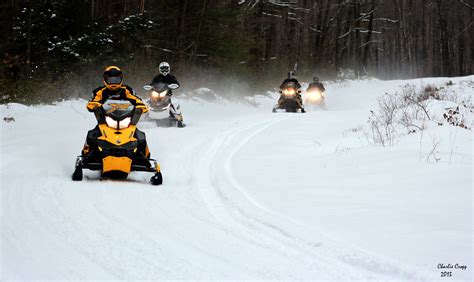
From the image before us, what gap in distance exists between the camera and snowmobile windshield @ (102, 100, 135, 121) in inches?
333

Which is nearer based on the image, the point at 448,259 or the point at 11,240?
the point at 448,259

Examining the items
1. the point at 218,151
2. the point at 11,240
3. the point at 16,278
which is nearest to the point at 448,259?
the point at 16,278

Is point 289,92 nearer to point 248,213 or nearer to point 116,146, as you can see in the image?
point 116,146

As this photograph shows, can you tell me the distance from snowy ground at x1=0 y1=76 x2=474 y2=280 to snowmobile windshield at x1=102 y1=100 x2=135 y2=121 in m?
1.02

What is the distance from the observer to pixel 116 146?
8.29 meters

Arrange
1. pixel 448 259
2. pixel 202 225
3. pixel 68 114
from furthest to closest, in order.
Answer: pixel 68 114
pixel 202 225
pixel 448 259

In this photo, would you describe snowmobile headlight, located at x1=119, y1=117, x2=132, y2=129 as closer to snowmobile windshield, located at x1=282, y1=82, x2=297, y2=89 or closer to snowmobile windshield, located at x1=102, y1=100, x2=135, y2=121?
snowmobile windshield, located at x1=102, y1=100, x2=135, y2=121

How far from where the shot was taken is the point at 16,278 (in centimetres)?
406

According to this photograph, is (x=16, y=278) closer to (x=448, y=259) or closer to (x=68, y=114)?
(x=448, y=259)

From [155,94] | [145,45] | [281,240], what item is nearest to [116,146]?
[281,240]

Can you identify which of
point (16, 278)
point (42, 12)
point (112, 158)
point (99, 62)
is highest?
point (42, 12)

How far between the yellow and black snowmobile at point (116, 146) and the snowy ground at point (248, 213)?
31 centimetres

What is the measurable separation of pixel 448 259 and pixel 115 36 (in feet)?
54.5

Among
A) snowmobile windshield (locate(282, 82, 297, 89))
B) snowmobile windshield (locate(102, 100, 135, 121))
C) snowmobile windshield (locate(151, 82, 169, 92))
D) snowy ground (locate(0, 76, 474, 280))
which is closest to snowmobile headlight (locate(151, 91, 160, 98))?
snowmobile windshield (locate(151, 82, 169, 92))
